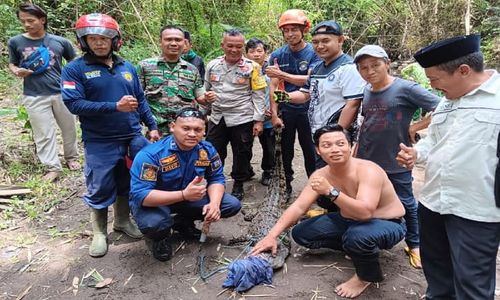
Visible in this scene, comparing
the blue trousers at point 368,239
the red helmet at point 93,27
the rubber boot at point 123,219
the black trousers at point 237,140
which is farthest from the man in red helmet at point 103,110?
the blue trousers at point 368,239

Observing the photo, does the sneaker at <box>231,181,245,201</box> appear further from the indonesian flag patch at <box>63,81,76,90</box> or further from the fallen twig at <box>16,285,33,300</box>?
the fallen twig at <box>16,285,33,300</box>

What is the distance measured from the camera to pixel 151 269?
333 cm

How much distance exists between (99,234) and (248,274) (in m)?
1.59

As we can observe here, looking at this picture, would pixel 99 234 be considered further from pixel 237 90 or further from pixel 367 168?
pixel 367 168

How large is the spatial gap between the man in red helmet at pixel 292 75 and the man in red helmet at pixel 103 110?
1489mm

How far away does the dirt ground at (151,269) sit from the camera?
2.98 metres

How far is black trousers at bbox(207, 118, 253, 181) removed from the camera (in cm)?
450

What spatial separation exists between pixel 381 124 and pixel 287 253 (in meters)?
1.35

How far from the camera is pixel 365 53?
289 cm

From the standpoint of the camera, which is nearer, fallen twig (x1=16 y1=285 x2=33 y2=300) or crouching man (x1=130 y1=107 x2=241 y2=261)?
fallen twig (x1=16 y1=285 x2=33 y2=300)

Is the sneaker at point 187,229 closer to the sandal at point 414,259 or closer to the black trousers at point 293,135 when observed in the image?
the black trousers at point 293,135

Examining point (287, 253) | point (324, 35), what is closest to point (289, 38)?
point (324, 35)

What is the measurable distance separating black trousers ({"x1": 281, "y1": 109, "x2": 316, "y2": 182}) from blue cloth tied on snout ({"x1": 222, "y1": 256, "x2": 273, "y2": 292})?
1.80 meters

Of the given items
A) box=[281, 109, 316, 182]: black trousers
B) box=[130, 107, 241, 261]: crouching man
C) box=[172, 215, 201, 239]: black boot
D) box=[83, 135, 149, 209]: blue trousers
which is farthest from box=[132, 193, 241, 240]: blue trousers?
box=[281, 109, 316, 182]: black trousers
